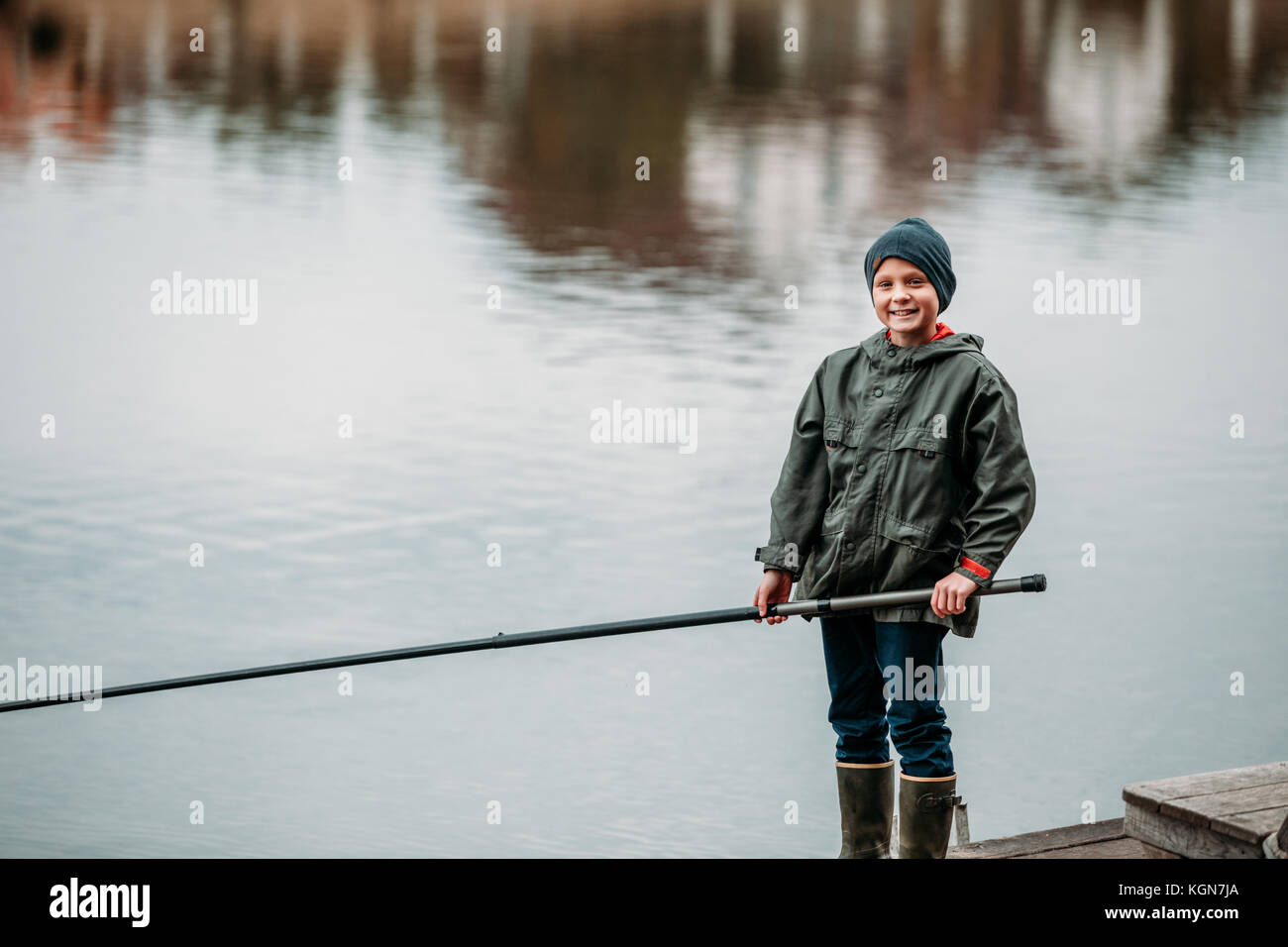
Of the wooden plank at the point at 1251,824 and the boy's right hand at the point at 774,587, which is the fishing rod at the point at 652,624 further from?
the wooden plank at the point at 1251,824

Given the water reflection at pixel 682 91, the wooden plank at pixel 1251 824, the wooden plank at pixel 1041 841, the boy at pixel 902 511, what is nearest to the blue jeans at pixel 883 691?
the boy at pixel 902 511

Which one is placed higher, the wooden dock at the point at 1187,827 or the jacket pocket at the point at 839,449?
the jacket pocket at the point at 839,449

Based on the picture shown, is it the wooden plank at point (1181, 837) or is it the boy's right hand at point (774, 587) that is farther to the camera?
the boy's right hand at point (774, 587)

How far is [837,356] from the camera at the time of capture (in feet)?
7.73

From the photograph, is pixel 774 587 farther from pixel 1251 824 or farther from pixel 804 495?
pixel 1251 824

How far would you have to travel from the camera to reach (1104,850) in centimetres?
238

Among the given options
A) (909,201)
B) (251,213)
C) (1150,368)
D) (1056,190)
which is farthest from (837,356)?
(1056,190)

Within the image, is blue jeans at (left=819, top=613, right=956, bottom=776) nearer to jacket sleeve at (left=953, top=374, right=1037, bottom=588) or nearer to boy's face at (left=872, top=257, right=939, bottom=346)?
jacket sleeve at (left=953, top=374, right=1037, bottom=588)

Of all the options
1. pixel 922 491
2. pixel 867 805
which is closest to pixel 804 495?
pixel 922 491

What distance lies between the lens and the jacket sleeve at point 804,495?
7.72 feet

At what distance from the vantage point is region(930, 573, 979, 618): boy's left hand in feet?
7.04

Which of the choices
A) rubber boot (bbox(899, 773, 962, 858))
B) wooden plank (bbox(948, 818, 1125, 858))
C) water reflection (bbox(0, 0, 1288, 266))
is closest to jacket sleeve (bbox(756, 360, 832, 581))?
rubber boot (bbox(899, 773, 962, 858))

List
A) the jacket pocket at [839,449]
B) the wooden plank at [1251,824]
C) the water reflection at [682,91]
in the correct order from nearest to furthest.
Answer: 1. the wooden plank at [1251,824]
2. the jacket pocket at [839,449]
3. the water reflection at [682,91]
